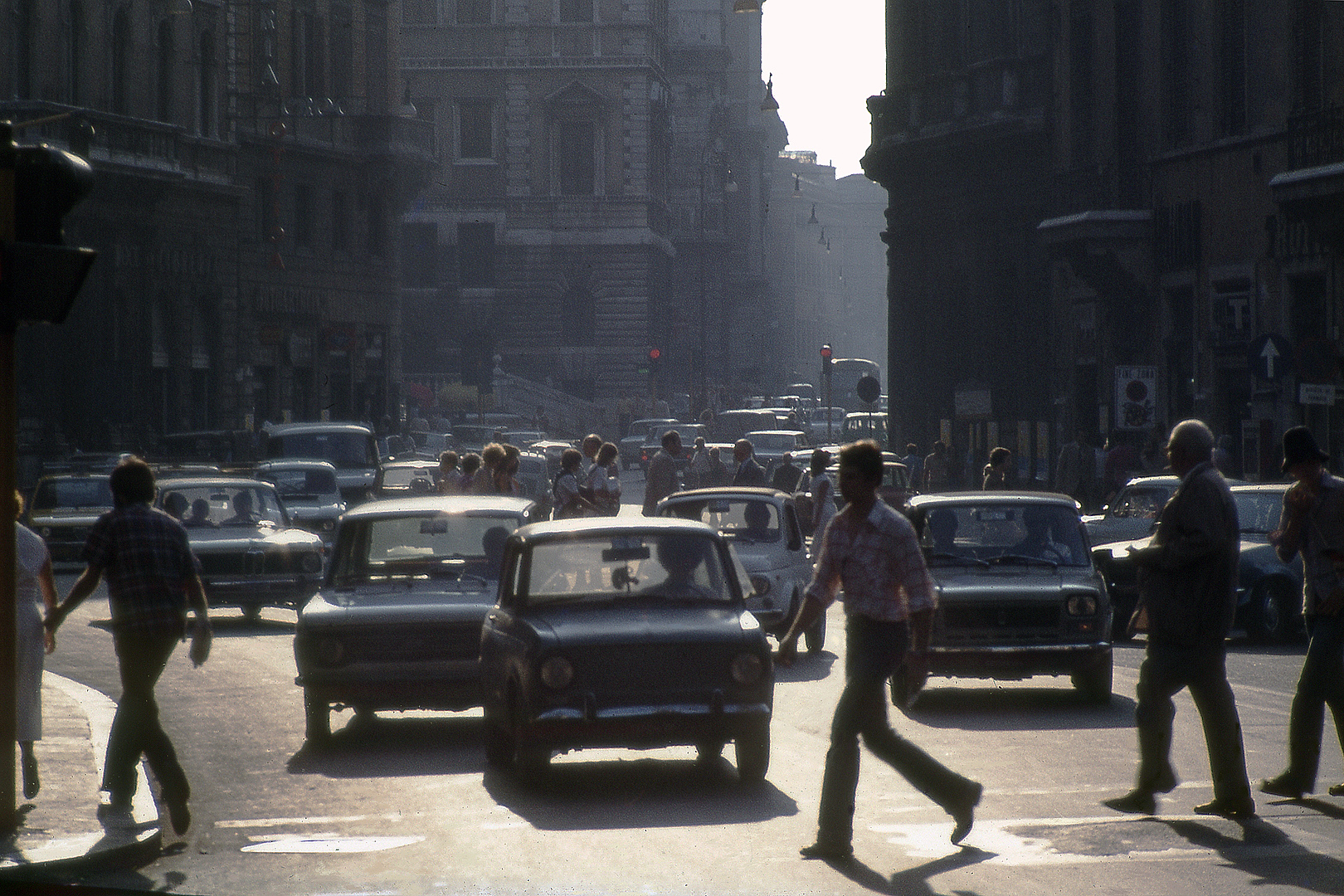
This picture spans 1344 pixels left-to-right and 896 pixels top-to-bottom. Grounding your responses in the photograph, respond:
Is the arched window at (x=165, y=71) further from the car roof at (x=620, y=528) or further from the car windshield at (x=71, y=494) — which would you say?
the car roof at (x=620, y=528)

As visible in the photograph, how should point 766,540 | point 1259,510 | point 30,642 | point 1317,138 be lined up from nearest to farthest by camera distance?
point 30,642 < point 766,540 < point 1259,510 < point 1317,138

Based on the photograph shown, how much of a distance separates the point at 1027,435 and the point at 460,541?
2892cm

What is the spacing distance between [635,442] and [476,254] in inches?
790

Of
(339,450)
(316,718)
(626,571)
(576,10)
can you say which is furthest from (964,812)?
(576,10)

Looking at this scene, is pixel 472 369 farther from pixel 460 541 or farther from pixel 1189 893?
pixel 1189 893

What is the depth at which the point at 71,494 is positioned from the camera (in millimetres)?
29781

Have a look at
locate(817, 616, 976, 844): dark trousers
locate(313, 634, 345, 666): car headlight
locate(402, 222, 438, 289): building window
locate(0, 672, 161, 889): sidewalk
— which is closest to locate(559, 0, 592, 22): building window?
locate(402, 222, 438, 289): building window

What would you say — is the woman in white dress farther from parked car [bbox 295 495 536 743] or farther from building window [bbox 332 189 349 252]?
building window [bbox 332 189 349 252]

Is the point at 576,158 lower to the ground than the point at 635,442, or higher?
higher

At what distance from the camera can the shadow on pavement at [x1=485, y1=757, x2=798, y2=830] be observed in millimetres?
10195

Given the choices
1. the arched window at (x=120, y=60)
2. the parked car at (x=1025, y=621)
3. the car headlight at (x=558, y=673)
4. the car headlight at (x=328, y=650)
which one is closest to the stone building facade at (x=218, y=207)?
the arched window at (x=120, y=60)

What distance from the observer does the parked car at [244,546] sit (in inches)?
850

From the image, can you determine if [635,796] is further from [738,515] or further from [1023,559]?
[738,515]

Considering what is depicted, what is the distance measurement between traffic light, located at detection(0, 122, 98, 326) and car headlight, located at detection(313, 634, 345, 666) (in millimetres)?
3967
